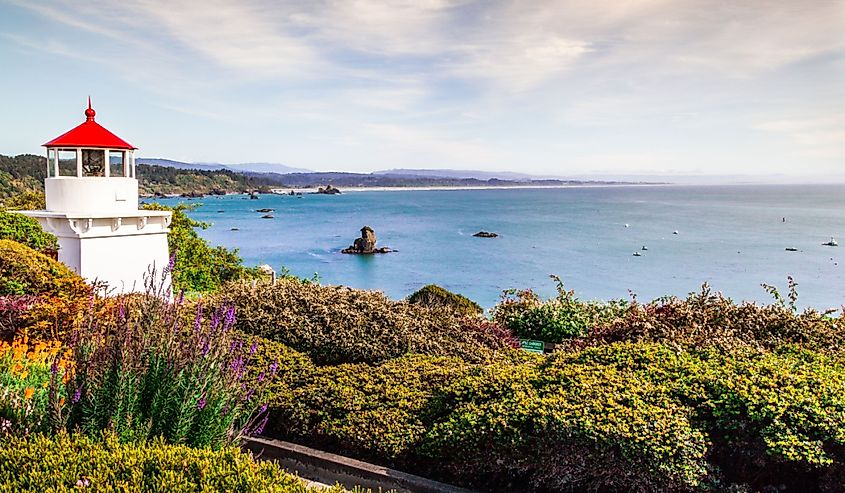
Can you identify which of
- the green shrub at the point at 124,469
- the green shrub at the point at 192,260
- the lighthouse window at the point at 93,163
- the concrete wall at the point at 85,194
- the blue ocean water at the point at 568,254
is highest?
the lighthouse window at the point at 93,163

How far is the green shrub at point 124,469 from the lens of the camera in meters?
2.85

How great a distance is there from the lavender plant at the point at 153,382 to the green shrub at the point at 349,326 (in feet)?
6.91

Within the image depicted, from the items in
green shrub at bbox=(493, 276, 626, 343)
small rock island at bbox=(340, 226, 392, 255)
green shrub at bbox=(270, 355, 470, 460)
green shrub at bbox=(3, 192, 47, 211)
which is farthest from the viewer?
small rock island at bbox=(340, 226, 392, 255)

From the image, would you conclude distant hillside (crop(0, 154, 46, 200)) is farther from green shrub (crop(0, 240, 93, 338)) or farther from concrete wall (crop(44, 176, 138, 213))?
green shrub (crop(0, 240, 93, 338))

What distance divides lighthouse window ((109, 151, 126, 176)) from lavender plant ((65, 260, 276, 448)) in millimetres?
6683

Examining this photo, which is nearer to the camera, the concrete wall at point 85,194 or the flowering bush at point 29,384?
the flowering bush at point 29,384

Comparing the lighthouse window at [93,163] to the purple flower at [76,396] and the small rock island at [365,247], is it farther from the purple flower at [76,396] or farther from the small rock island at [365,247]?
the small rock island at [365,247]

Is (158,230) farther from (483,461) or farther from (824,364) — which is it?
(824,364)

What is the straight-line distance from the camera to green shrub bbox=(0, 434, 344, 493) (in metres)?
2.85

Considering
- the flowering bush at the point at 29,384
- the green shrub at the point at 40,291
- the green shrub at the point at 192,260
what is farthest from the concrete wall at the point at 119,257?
the green shrub at the point at 192,260

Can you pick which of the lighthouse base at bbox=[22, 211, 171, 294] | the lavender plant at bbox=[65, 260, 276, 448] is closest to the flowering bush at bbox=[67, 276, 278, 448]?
the lavender plant at bbox=[65, 260, 276, 448]

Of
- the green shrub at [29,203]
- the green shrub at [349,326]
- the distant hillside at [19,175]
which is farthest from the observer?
the distant hillside at [19,175]

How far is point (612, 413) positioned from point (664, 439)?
319 millimetres

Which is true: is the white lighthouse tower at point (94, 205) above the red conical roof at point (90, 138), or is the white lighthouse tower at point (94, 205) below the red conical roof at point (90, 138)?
below
